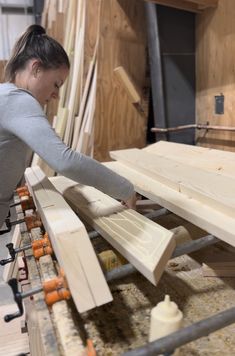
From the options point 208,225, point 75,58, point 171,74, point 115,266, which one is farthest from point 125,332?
point 75,58

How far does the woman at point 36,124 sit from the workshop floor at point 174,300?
0.32 meters

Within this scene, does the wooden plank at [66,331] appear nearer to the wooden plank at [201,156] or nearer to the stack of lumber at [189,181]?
the stack of lumber at [189,181]

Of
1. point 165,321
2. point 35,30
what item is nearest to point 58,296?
point 165,321

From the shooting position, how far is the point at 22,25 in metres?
5.41

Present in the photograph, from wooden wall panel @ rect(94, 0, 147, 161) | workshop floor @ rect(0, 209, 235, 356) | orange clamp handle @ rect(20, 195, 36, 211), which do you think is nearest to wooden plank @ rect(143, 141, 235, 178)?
workshop floor @ rect(0, 209, 235, 356)

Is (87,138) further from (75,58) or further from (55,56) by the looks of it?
(55,56)

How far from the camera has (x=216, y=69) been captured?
7.80 ft

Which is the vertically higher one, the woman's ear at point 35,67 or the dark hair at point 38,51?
the dark hair at point 38,51

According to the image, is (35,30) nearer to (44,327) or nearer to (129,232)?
(129,232)

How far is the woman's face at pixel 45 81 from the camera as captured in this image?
131cm

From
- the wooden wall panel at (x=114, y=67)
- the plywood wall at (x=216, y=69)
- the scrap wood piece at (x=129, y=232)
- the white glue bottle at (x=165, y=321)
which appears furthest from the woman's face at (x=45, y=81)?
the plywood wall at (x=216, y=69)

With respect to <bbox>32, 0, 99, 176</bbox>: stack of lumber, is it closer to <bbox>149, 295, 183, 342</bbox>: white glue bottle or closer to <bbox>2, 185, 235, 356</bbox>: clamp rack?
<bbox>2, 185, 235, 356</bbox>: clamp rack

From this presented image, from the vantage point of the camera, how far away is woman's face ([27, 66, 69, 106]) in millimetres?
1312

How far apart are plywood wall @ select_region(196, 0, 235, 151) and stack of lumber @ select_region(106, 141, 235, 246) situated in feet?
1.88
